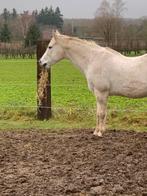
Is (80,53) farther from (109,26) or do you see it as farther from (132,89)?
(109,26)

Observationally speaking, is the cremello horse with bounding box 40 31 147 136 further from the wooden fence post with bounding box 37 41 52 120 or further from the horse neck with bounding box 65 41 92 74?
the wooden fence post with bounding box 37 41 52 120

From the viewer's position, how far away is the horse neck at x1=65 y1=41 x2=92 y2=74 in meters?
8.26

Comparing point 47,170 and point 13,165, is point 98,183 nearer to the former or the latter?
point 47,170

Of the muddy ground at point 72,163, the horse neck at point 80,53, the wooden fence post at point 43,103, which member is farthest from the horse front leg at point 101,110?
the wooden fence post at point 43,103

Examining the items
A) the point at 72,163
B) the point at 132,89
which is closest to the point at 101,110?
the point at 132,89

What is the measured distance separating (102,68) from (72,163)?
7.08 feet

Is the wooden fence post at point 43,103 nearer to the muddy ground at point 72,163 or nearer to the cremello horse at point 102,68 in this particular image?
the muddy ground at point 72,163

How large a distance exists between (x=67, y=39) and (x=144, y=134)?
2186mm

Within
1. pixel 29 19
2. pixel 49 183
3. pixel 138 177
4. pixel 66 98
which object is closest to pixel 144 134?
pixel 138 177

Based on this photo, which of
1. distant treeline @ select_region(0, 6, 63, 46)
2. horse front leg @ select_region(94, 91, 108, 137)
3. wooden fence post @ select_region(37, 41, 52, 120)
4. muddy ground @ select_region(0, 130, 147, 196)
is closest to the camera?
muddy ground @ select_region(0, 130, 147, 196)

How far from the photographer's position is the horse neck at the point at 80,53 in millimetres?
8258

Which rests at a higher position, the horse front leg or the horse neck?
the horse neck

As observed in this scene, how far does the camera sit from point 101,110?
8156 mm

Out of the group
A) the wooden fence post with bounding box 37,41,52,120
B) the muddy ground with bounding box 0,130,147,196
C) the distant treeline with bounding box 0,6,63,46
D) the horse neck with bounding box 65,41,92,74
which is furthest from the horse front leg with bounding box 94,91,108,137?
the distant treeline with bounding box 0,6,63,46
